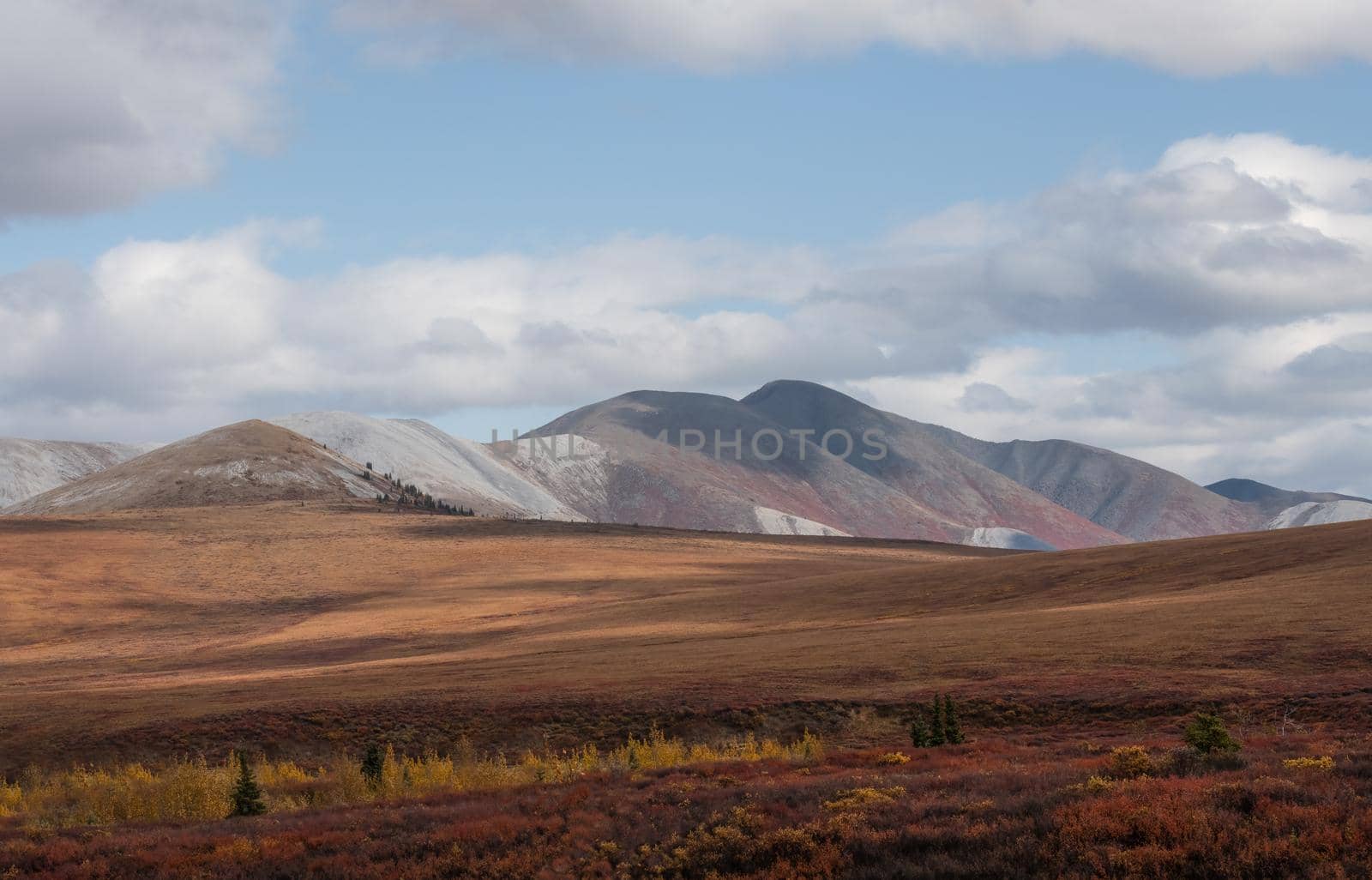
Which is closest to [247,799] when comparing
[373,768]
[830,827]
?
[373,768]

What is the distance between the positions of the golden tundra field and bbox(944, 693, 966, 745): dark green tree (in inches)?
166

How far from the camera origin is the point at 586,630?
7850 cm

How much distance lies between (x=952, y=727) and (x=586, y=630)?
159 ft

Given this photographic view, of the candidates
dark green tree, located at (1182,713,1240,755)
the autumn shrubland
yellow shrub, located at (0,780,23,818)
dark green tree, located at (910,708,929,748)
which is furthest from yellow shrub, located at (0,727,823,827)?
dark green tree, located at (1182,713,1240,755)

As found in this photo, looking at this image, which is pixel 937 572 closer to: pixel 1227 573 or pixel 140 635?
pixel 1227 573

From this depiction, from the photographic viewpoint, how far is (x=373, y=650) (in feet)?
254

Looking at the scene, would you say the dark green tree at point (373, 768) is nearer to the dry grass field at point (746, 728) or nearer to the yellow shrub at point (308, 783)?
the yellow shrub at point (308, 783)

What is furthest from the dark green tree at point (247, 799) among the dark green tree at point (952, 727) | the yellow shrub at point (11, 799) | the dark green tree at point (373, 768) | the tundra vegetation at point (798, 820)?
the dark green tree at point (952, 727)

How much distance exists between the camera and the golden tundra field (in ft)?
136

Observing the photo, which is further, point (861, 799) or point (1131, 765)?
point (1131, 765)

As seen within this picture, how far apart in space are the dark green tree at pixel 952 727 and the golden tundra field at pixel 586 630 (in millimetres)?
4213

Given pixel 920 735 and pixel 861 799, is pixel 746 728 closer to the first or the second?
Result: pixel 920 735

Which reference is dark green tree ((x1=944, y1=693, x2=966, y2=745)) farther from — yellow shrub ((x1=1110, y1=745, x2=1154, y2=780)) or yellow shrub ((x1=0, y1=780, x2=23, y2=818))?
yellow shrub ((x1=0, y1=780, x2=23, y2=818))

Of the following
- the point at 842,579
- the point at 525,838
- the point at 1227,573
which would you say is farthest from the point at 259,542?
the point at 525,838
